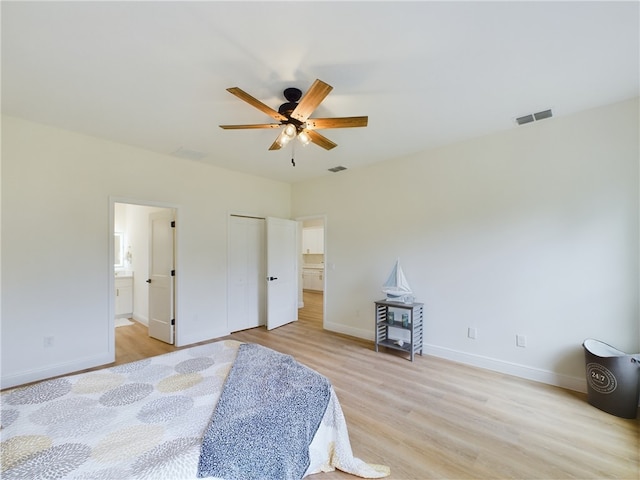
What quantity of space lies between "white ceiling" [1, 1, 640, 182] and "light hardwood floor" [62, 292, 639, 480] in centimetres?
282

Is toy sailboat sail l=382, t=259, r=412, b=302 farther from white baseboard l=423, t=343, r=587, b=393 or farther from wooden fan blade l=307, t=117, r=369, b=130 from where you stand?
wooden fan blade l=307, t=117, r=369, b=130

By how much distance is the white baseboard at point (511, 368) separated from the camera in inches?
106

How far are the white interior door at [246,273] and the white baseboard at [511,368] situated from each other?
2.99m

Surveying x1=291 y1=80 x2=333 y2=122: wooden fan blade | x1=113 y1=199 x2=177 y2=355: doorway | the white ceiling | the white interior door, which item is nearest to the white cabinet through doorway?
x1=113 y1=199 x2=177 y2=355: doorway

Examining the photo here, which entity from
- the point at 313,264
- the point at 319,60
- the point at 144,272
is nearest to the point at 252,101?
the point at 319,60

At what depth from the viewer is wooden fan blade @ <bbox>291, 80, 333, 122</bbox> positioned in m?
1.77

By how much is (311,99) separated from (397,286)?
2.68m

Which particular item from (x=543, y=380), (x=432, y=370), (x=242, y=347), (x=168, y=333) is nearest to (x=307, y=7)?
(x=242, y=347)

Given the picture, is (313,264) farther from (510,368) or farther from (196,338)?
(510,368)

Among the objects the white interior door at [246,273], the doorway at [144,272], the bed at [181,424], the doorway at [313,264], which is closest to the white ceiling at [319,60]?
the doorway at [144,272]

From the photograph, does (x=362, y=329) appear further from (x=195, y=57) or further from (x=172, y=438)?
(x=195, y=57)

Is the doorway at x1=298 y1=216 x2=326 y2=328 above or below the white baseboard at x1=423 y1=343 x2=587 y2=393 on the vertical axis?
above

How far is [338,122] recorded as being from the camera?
2160 millimetres

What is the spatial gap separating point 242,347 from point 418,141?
124 inches
